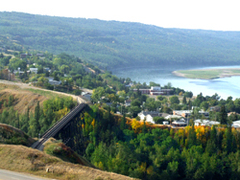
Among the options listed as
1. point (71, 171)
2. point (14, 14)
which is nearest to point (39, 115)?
point (71, 171)

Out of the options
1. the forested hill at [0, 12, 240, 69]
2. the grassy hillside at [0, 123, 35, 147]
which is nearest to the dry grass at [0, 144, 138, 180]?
the grassy hillside at [0, 123, 35, 147]

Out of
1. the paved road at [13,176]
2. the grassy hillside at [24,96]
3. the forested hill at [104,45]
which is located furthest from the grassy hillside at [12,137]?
the forested hill at [104,45]

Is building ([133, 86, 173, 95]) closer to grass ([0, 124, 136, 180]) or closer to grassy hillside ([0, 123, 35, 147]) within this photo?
grassy hillside ([0, 123, 35, 147])

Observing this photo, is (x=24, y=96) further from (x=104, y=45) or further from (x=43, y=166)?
(x=104, y=45)

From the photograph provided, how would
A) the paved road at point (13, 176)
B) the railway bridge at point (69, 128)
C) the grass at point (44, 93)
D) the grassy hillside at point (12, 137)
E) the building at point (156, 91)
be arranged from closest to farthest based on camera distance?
the paved road at point (13, 176)
the grassy hillside at point (12, 137)
the railway bridge at point (69, 128)
the grass at point (44, 93)
the building at point (156, 91)

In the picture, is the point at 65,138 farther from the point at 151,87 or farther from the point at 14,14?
the point at 14,14

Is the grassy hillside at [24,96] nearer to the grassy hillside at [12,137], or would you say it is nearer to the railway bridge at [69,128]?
the railway bridge at [69,128]

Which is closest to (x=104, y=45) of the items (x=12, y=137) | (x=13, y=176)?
(x=12, y=137)

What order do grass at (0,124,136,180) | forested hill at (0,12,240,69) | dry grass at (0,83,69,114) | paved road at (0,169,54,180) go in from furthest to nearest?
forested hill at (0,12,240,69), dry grass at (0,83,69,114), grass at (0,124,136,180), paved road at (0,169,54,180)
